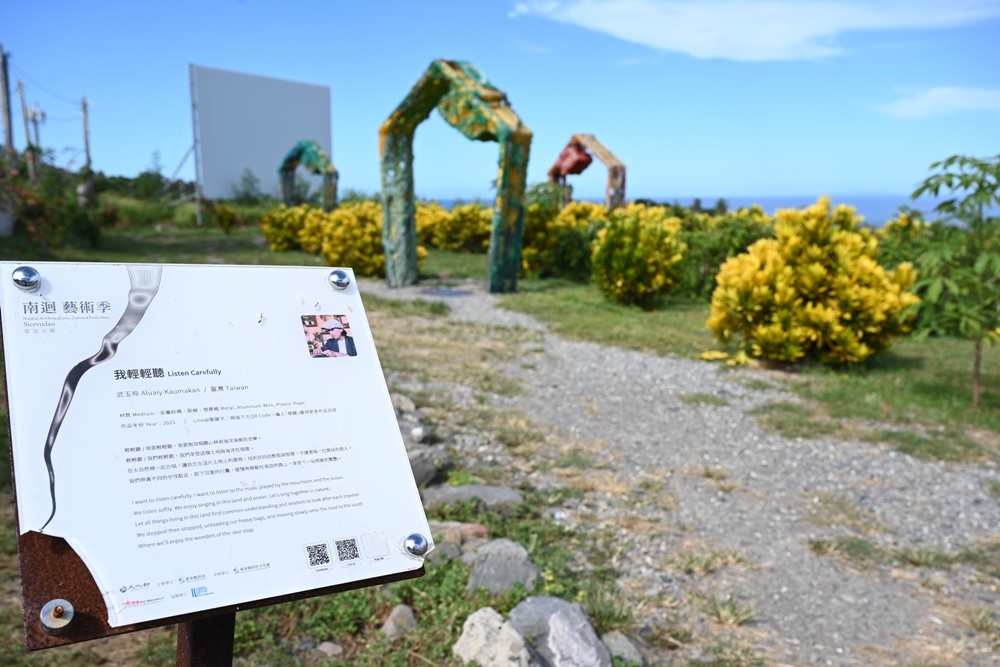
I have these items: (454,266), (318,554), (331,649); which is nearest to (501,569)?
(331,649)

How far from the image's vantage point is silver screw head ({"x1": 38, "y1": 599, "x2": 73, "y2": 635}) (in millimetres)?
→ 1083

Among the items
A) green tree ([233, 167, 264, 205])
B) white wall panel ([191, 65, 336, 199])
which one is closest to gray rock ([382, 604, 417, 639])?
white wall panel ([191, 65, 336, 199])

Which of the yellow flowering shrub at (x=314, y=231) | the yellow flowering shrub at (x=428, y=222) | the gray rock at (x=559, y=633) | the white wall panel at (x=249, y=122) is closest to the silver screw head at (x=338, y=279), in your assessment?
the gray rock at (x=559, y=633)

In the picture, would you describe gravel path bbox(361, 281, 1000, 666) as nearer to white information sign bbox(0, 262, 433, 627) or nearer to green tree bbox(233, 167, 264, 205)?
white information sign bbox(0, 262, 433, 627)

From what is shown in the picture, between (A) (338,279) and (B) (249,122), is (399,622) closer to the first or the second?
(A) (338,279)

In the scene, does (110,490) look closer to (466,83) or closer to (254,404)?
(254,404)

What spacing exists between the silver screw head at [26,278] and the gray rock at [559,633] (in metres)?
1.58

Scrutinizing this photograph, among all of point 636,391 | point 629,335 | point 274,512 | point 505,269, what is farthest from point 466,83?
point 274,512

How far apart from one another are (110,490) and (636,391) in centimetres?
449

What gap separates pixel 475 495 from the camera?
3213 mm

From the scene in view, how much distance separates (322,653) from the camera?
223cm

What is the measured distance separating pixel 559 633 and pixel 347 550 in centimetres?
103

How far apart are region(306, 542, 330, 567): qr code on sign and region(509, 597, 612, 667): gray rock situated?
1.00m

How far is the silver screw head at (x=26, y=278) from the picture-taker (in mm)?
1337
